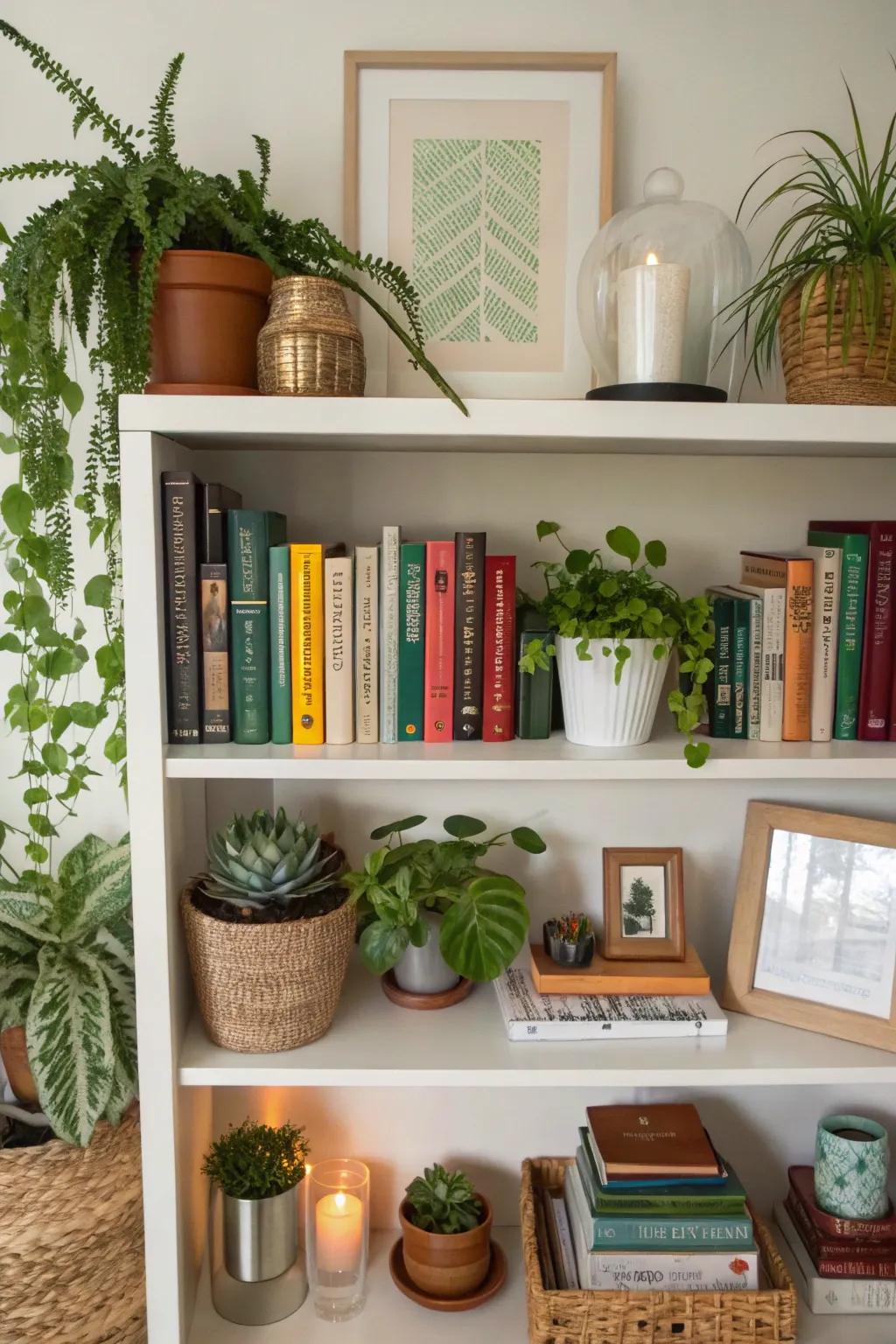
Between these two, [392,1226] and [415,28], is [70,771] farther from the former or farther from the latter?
[415,28]

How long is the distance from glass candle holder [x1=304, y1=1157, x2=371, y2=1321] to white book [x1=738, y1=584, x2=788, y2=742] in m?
0.84

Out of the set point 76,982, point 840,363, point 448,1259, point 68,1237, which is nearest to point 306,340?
point 840,363

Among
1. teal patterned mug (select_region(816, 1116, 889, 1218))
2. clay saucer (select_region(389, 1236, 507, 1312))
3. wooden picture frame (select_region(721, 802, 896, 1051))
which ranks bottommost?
clay saucer (select_region(389, 1236, 507, 1312))

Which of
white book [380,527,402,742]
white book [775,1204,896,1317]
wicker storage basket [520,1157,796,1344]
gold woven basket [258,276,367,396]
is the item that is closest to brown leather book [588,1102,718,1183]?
wicker storage basket [520,1157,796,1344]

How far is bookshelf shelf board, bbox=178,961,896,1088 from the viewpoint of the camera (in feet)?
3.90

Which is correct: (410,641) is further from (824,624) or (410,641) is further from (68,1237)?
(68,1237)

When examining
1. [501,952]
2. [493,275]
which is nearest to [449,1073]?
[501,952]

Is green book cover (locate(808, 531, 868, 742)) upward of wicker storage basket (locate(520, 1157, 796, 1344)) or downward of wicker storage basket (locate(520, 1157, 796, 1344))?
upward

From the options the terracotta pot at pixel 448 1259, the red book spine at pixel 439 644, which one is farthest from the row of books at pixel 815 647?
the terracotta pot at pixel 448 1259

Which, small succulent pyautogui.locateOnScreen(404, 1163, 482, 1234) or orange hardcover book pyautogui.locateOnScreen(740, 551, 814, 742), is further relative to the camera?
small succulent pyautogui.locateOnScreen(404, 1163, 482, 1234)

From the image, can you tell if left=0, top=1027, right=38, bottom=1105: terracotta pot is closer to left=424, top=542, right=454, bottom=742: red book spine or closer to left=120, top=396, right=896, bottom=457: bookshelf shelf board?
left=424, top=542, right=454, bottom=742: red book spine

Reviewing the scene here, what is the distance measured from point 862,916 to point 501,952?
Answer: 0.48 m

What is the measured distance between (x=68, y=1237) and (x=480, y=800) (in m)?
0.74

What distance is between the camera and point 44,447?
1.20m
